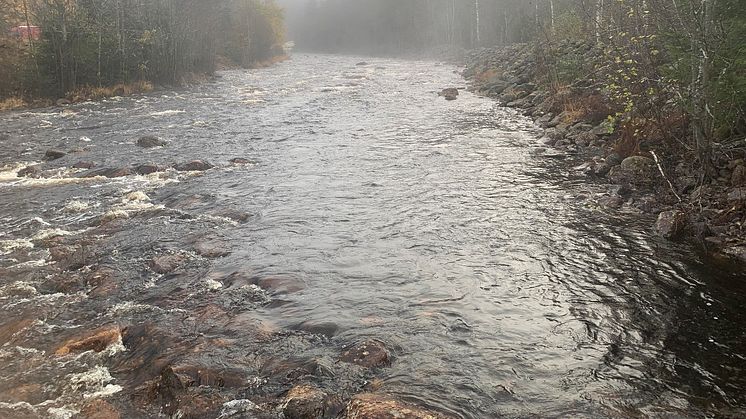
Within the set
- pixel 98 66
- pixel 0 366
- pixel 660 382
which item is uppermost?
pixel 98 66

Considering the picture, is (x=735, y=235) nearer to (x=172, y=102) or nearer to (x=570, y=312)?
(x=570, y=312)

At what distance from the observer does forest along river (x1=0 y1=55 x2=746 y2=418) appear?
19.4 ft

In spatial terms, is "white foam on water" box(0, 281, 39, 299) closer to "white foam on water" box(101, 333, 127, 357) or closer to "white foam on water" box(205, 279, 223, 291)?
"white foam on water" box(101, 333, 127, 357)

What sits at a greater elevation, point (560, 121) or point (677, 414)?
point (560, 121)

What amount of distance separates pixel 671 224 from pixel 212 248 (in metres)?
8.15

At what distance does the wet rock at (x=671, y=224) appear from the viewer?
9.31 m

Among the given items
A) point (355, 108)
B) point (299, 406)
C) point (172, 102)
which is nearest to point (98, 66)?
point (172, 102)

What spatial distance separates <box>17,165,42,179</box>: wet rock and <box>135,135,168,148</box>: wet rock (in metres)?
3.91

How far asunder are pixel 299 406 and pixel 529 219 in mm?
6807

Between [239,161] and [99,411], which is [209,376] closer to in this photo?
[99,411]

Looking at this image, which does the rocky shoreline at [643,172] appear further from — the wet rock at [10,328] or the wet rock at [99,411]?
the wet rock at [10,328]

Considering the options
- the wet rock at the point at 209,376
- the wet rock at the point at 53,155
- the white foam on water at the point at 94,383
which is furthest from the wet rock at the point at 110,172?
the wet rock at the point at 209,376

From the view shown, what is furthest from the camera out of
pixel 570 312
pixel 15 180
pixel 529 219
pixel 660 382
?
pixel 15 180

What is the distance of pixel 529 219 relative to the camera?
10.9 meters
